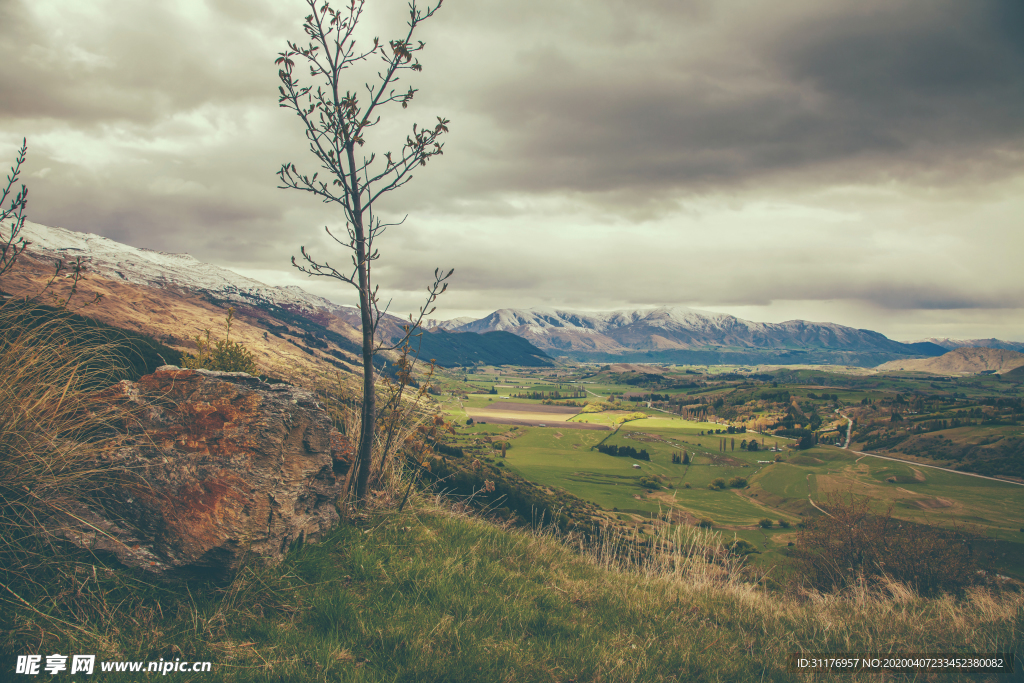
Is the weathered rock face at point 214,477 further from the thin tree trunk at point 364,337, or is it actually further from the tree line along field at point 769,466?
the tree line along field at point 769,466

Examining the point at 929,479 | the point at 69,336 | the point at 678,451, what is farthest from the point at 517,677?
the point at 929,479

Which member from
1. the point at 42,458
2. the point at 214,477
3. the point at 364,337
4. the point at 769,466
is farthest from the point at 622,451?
the point at 42,458

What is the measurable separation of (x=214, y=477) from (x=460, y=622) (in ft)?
11.0

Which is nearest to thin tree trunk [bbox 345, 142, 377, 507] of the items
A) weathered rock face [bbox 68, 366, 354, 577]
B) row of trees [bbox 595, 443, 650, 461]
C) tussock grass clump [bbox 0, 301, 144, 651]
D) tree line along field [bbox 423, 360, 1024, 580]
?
weathered rock face [bbox 68, 366, 354, 577]

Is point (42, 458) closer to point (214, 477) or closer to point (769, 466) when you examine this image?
point (214, 477)

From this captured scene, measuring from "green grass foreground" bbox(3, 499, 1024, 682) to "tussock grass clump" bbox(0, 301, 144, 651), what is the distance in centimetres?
19

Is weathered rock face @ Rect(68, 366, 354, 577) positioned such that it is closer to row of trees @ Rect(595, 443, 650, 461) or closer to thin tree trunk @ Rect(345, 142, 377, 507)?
thin tree trunk @ Rect(345, 142, 377, 507)

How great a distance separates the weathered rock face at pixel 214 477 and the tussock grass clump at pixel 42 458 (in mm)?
209

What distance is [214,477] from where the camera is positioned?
511cm

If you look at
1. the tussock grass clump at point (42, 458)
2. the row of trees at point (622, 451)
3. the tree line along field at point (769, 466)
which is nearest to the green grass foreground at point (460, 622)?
the tussock grass clump at point (42, 458)

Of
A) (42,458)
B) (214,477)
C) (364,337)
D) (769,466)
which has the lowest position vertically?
(769,466)

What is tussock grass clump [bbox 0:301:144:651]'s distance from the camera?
3758mm

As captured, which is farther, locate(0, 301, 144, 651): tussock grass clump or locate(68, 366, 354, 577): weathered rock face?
locate(68, 366, 354, 577): weathered rock face

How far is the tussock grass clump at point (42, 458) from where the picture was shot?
3.76 m
